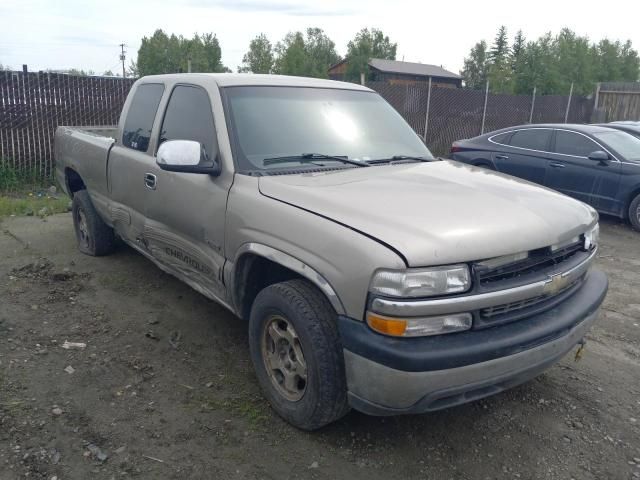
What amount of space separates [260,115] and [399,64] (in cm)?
6521

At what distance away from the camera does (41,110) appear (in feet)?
32.4

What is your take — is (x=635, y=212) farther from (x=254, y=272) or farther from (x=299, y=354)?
(x=299, y=354)

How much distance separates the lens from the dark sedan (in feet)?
26.7

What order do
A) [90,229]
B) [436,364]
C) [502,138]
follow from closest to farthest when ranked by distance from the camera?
[436,364] < [90,229] < [502,138]

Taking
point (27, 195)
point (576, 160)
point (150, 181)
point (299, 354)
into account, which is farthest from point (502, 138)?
point (27, 195)

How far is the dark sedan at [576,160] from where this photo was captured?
815cm

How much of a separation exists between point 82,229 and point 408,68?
6380 cm

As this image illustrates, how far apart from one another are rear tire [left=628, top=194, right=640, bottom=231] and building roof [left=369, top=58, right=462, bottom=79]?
5108 centimetres

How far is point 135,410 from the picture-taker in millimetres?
3213

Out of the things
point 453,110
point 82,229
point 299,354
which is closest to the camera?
point 299,354

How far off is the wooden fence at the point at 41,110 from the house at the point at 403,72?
152ft

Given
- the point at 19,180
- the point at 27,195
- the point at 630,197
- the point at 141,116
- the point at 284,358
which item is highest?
the point at 141,116

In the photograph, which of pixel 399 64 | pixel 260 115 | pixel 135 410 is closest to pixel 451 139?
pixel 260 115

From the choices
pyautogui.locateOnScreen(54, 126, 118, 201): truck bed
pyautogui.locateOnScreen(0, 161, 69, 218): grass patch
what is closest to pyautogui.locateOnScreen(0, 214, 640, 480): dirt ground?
pyautogui.locateOnScreen(54, 126, 118, 201): truck bed
